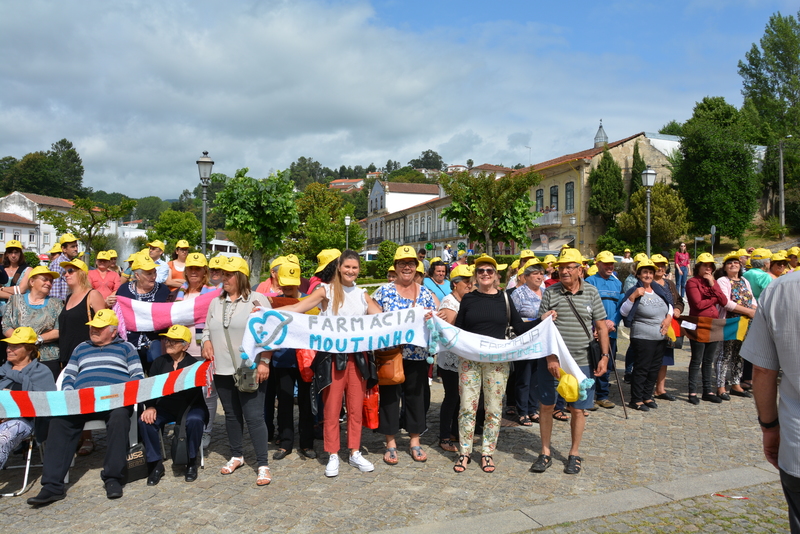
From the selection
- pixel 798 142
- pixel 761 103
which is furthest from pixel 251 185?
pixel 761 103

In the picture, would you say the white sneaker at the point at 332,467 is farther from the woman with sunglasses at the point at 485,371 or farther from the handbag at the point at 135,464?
the handbag at the point at 135,464

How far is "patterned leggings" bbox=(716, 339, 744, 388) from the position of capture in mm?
8305

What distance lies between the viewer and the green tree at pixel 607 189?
4331 centimetres

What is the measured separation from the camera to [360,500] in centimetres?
479

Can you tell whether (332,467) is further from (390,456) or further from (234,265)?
(234,265)

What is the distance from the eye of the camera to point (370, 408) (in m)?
5.66

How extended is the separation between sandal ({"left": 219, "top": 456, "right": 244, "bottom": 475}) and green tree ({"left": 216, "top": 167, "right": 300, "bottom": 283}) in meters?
12.8

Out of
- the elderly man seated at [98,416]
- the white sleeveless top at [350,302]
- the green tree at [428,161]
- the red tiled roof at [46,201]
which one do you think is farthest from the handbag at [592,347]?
the green tree at [428,161]

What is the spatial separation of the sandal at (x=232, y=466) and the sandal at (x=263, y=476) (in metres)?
0.35

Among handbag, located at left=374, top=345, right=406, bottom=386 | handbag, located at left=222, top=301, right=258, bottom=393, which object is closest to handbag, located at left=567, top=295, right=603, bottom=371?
handbag, located at left=374, top=345, right=406, bottom=386

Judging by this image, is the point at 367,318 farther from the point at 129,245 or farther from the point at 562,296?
the point at 129,245

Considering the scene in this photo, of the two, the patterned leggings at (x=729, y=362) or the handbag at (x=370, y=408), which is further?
the patterned leggings at (x=729, y=362)

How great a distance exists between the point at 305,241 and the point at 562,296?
35858 millimetres

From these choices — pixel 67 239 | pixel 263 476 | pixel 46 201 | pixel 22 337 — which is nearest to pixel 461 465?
pixel 263 476
